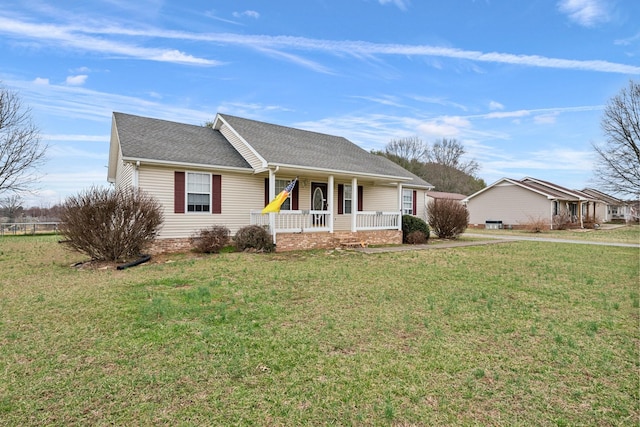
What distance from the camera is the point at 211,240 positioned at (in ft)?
38.5

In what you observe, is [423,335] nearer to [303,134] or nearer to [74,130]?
[303,134]

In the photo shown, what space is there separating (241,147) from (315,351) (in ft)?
38.6

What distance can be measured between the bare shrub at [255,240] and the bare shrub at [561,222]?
88.4ft

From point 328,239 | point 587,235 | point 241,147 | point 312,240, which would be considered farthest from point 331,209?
point 587,235

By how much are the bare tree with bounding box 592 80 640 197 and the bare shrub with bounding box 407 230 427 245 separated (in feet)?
83.9

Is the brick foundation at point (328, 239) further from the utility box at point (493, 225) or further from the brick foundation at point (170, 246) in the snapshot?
the utility box at point (493, 225)

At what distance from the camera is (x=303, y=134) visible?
1842cm

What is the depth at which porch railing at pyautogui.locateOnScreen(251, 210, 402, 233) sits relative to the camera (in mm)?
12844

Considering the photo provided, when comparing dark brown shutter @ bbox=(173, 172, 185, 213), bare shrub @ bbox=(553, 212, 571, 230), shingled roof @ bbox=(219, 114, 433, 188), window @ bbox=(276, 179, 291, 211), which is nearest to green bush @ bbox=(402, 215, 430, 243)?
shingled roof @ bbox=(219, 114, 433, 188)

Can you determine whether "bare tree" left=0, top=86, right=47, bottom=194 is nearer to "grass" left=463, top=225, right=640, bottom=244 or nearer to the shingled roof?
the shingled roof

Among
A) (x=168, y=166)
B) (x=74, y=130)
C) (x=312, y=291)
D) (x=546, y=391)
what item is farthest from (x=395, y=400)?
(x=74, y=130)

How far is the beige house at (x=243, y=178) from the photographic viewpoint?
11922 millimetres

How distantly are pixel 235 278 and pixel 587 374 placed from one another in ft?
20.7

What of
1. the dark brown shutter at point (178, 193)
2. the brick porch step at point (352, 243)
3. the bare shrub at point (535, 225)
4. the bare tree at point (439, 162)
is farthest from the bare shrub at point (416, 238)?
the bare tree at point (439, 162)
